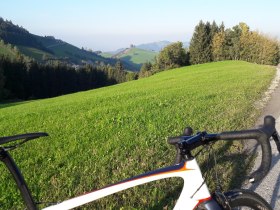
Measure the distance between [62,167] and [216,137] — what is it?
4707mm

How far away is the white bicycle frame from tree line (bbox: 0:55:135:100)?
79831 millimetres

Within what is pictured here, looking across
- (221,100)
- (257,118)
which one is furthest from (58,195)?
(221,100)

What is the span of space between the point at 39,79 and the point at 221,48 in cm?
4759

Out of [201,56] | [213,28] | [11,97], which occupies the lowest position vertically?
[11,97]

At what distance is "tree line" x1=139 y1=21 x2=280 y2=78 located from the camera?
90438mm

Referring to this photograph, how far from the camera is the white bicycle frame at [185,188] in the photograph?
8.34 ft

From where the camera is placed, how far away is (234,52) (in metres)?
93.2

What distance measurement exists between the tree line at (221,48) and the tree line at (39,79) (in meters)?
22.6

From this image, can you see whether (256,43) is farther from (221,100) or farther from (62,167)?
(62,167)

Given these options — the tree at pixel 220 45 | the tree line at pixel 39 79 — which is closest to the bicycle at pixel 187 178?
the tree line at pixel 39 79

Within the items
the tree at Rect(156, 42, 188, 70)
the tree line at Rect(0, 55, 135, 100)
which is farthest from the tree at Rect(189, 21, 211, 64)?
the tree line at Rect(0, 55, 135, 100)

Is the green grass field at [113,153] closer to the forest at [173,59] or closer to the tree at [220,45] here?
the forest at [173,59]

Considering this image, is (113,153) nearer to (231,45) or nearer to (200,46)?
(231,45)

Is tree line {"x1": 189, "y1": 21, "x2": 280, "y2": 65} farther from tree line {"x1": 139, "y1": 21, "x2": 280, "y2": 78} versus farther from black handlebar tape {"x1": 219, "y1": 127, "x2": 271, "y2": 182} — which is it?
black handlebar tape {"x1": 219, "y1": 127, "x2": 271, "y2": 182}
